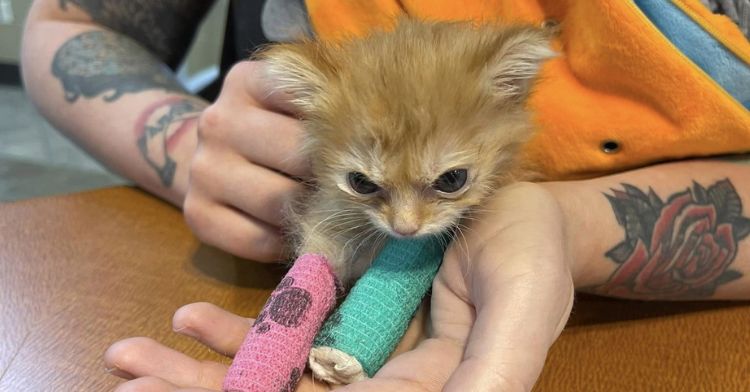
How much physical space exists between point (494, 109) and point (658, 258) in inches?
12.3

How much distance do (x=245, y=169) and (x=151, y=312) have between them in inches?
9.1

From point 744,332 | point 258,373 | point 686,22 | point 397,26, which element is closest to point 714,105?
point 686,22

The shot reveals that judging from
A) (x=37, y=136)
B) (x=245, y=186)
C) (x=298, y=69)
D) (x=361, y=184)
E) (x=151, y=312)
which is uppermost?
(x=298, y=69)

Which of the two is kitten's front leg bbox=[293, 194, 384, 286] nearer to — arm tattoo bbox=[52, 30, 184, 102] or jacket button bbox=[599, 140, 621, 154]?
jacket button bbox=[599, 140, 621, 154]

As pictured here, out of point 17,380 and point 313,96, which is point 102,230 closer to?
point 17,380

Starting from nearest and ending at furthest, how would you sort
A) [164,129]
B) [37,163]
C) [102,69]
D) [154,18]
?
[164,129] < [102,69] < [154,18] < [37,163]

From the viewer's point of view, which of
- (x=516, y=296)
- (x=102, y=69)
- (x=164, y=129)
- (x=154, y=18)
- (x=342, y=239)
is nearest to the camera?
(x=516, y=296)

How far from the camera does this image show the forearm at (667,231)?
0.86 metres

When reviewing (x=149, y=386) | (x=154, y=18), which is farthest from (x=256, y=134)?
(x=154, y=18)

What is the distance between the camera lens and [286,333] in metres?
0.71

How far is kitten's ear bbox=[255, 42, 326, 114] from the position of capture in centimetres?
79

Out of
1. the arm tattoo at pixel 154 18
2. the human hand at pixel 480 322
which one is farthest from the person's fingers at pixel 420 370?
the arm tattoo at pixel 154 18

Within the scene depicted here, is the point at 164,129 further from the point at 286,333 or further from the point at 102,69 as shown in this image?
the point at 286,333

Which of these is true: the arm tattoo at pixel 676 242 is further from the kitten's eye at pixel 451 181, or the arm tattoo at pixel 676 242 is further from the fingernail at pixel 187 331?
the fingernail at pixel 187 331
